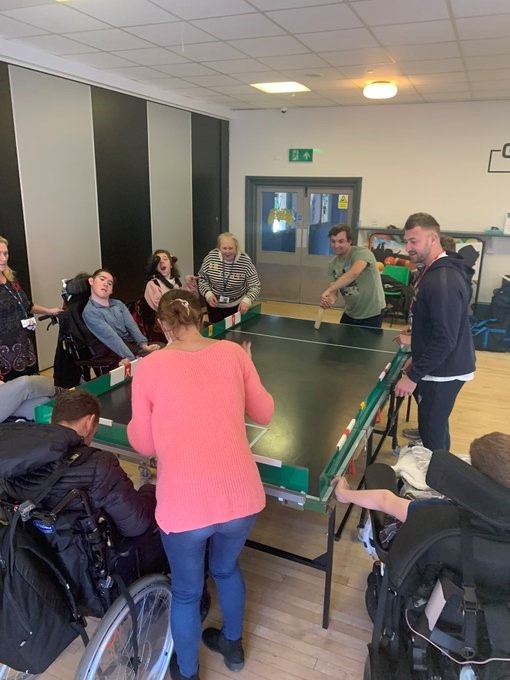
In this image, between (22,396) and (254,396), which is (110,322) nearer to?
(22,396)

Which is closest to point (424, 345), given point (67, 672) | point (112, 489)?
point (112, 489)

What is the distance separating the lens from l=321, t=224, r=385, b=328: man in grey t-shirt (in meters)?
Answer: 3.97

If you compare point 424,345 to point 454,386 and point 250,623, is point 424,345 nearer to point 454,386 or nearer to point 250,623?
point 454,386

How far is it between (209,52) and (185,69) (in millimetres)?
759

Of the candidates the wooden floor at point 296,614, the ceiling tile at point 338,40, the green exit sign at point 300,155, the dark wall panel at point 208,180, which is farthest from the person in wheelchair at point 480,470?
the green exit sign at point 300,155

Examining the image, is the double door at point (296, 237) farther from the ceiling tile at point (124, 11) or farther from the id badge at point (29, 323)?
the id badge at point (29, 323)

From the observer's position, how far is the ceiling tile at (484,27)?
338 cm

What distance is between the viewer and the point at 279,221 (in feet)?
26.5

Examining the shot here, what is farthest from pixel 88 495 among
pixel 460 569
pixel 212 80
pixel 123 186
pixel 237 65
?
pixel 212 80

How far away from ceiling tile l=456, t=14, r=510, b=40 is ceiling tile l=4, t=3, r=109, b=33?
2.47 m

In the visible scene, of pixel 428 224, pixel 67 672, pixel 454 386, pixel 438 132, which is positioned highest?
pixel 438 132

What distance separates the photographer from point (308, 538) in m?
2.72

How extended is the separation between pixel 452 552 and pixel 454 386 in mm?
1585

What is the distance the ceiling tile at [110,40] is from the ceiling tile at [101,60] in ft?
0.71
